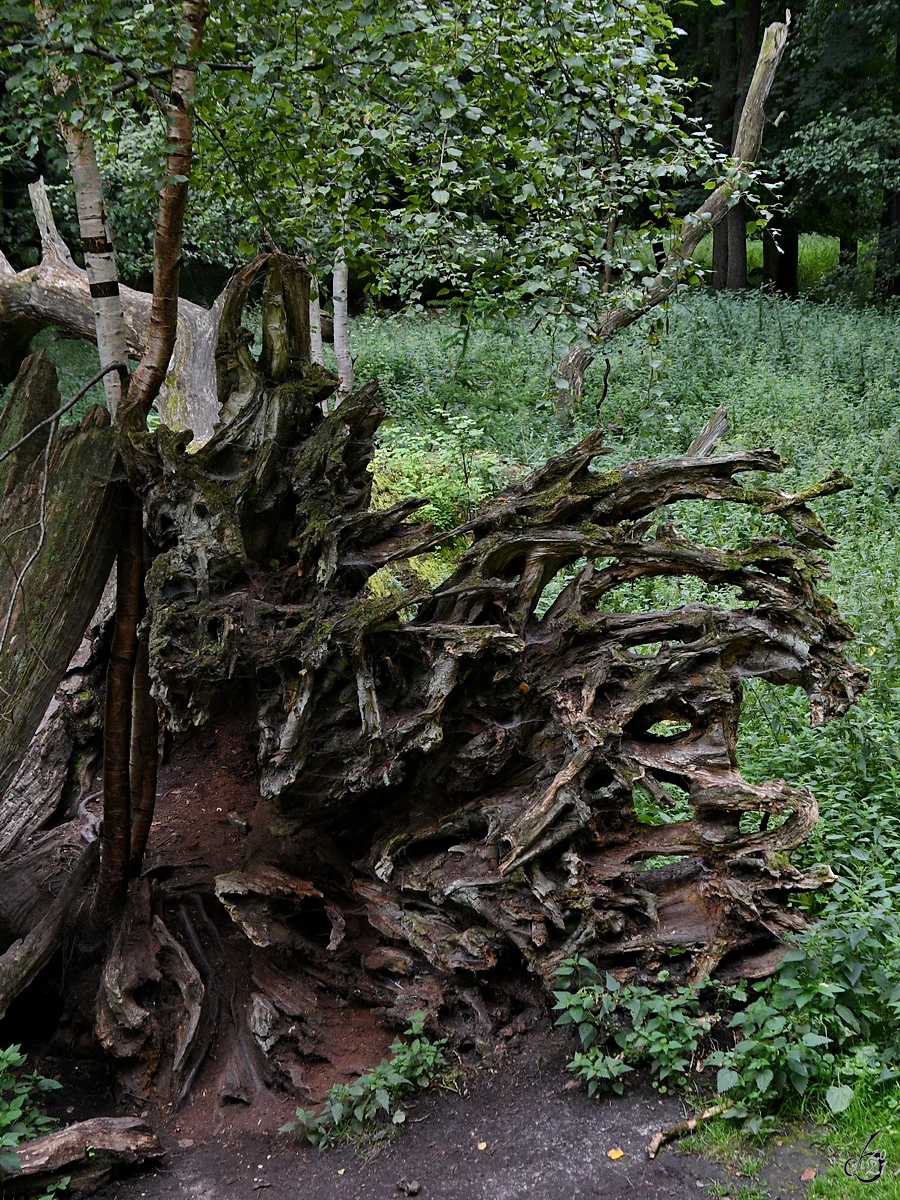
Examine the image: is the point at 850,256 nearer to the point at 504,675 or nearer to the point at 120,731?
the point at 504,675

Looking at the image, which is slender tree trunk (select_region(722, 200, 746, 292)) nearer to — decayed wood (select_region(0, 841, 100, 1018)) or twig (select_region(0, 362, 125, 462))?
twig (select_region(0, 362, 125, 462))

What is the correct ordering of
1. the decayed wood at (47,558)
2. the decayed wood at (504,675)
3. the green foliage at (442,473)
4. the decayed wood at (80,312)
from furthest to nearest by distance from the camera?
the green foliage at (442,473), the decayed wood at (80,312), the decayed wood at (47,558), the decayed wood at (504,675)

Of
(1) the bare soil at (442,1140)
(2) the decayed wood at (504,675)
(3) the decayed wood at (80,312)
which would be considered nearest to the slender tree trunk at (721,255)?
(3) the decayed wood at (80,312)

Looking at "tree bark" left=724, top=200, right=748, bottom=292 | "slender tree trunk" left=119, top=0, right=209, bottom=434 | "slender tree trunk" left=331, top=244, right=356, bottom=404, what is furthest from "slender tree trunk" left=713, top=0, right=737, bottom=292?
"slender tree trunk" left=119, top=0, right=209, bottom=434

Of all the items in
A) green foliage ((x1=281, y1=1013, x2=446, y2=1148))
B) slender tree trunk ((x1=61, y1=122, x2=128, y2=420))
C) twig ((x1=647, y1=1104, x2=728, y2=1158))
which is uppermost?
slender tree trunk ((x1=61, y1=122, x2=128, y2=420))

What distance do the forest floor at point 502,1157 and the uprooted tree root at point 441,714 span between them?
1.06 ft

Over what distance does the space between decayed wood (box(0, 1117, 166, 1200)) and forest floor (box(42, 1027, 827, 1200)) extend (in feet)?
0.24

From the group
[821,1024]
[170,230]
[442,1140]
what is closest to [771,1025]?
[821,1024]

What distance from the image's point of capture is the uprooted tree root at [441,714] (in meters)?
4.18

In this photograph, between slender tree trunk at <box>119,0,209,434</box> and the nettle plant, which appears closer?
the nettle plant

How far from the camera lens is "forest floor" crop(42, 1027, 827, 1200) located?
328 cm

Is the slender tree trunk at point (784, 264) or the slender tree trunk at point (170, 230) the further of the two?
the slender tree trunk at point (784, 264)

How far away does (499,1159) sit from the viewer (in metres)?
3.57

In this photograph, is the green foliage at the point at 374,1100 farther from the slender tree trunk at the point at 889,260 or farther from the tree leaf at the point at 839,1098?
the slender tree trunk at the point at 889,260
